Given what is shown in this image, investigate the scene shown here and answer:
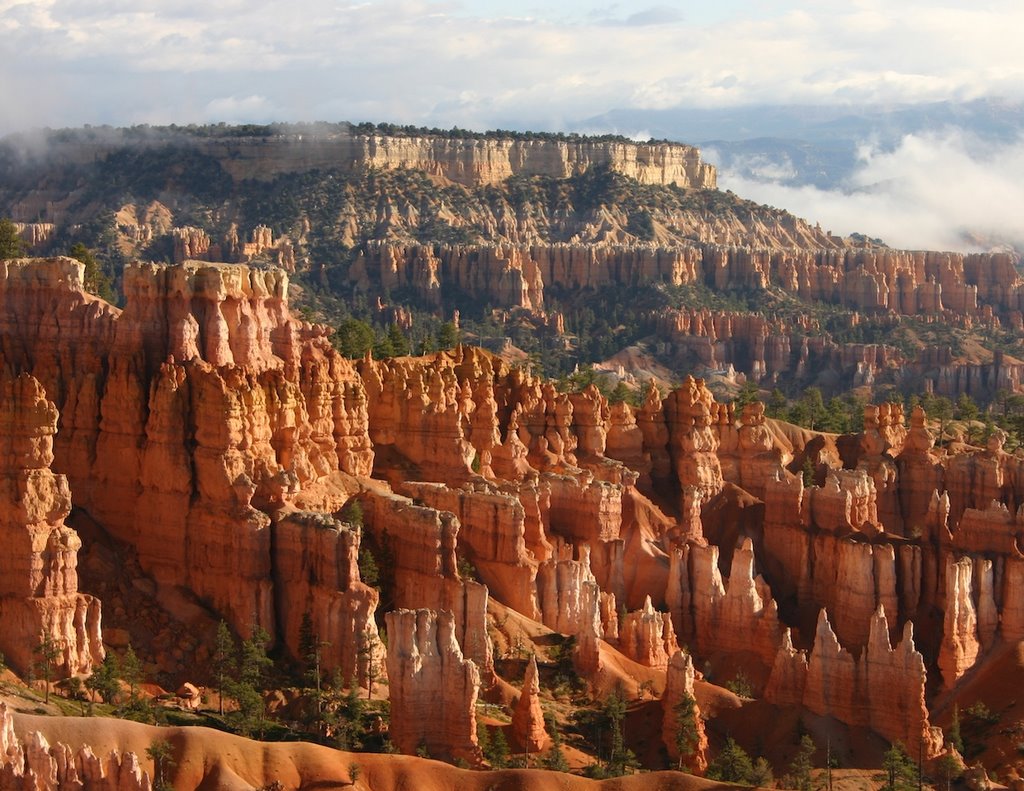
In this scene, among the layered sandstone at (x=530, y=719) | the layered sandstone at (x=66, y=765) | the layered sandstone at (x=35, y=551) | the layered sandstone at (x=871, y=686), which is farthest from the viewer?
the layered sandstone at (x=871, y=686)

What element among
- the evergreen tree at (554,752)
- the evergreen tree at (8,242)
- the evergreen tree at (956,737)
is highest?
the evergreen tree at (8,242)

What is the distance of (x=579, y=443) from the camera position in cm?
8950

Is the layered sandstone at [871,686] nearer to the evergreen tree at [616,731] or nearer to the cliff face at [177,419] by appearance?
the evergreen tree at [616,731]

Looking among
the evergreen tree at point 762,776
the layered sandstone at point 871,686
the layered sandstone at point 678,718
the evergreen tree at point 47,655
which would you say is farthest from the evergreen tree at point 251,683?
the layered sandstone at point 871,686

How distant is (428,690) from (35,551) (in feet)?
40.9

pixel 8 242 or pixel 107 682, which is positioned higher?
pixel 8 242

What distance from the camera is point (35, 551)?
61.2 metres

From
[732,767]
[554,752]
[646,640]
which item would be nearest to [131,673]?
[554,752]

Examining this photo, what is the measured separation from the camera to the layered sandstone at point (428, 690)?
60969 mm

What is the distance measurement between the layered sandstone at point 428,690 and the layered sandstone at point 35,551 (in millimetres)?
9244

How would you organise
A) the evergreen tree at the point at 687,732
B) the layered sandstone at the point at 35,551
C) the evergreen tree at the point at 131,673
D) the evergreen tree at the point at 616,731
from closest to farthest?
the evergreen tree at the point at 131,673 < the layered sandstone at the point at 35,551 < the evergreen tree at the point at 616,731 < the evergreen tree at the point at 687,732

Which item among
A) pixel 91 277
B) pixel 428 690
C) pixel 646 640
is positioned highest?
pixel 91 277

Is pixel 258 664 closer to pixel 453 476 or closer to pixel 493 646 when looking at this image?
pixel 493 646

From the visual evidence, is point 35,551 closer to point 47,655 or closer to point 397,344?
point 47,655
